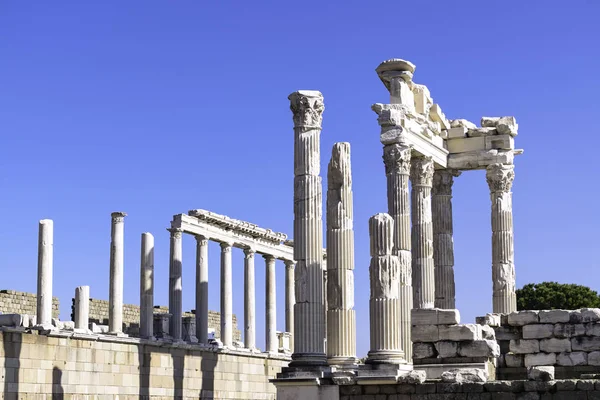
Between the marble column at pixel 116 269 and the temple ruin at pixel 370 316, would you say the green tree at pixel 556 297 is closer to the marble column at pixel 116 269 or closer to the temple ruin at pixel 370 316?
the temple ruin at pixel 370 316

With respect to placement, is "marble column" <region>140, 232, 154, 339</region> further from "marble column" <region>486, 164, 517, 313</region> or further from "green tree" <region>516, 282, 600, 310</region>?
"green tree" <region>516, 282, 600, 310</region>

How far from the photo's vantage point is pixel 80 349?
38.6 m

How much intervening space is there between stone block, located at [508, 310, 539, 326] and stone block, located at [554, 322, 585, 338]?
0.88m

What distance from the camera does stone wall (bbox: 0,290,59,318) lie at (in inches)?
1721

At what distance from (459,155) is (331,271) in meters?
10.5

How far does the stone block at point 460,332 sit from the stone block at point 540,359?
14.9 feet

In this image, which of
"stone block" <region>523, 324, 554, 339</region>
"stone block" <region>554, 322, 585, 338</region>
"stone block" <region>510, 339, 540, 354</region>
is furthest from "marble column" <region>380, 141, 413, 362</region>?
"stone block" <region>554, 322, 585, 338</region>

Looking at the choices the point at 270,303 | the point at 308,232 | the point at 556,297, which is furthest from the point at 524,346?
the point at 556,297

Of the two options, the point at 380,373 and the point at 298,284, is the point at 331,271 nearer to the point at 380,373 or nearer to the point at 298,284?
the point at 298,284

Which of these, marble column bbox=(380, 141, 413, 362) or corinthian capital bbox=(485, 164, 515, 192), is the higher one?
corinthian capital bbox=(485, 164, 515, 192)

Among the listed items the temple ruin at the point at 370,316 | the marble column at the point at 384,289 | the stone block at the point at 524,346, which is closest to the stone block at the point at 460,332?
the temple ruin at the point at 370,316

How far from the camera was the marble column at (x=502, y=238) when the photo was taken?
41812mm

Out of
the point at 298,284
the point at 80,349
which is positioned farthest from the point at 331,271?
the point at 80,349

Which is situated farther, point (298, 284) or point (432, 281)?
point (432, 281)
